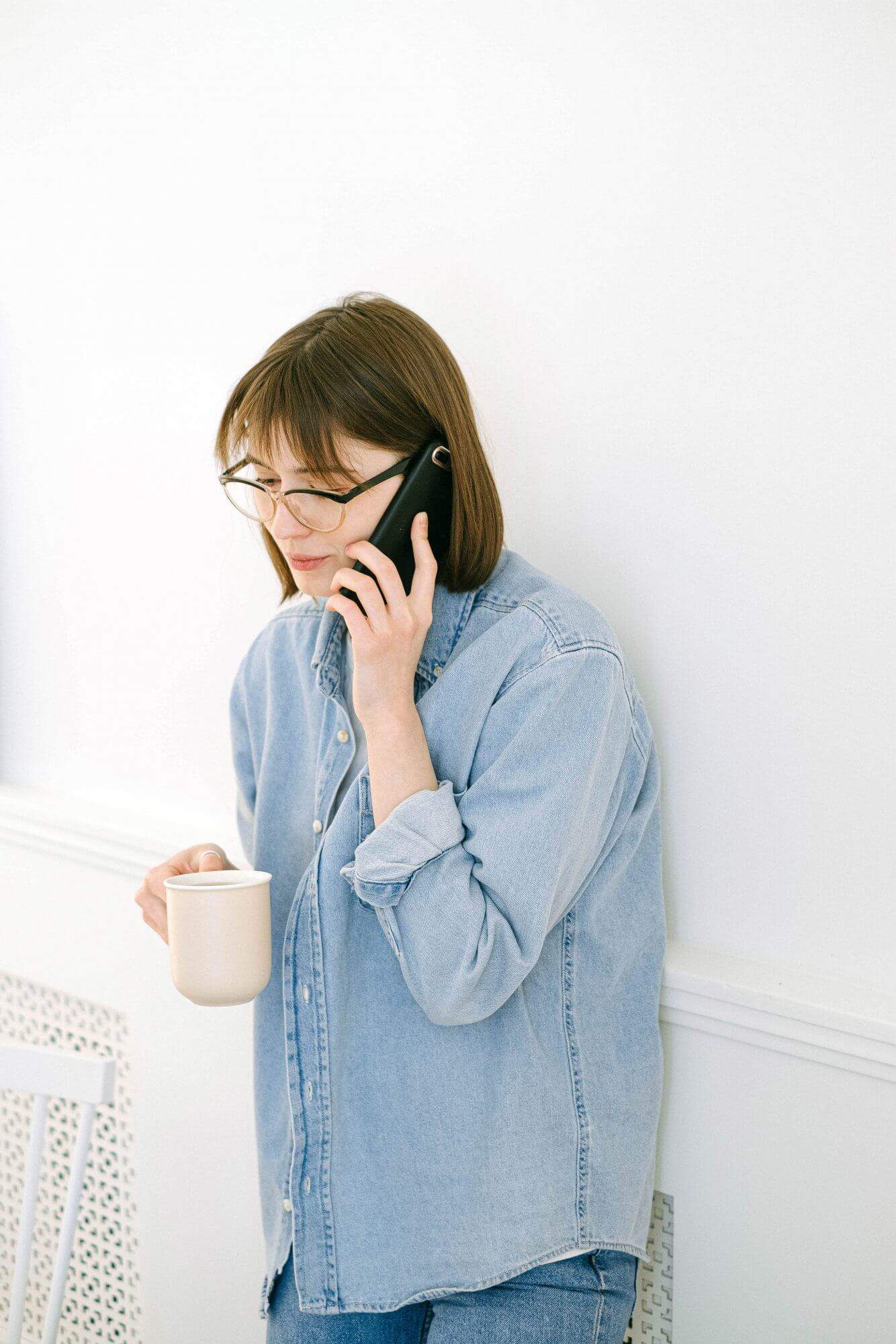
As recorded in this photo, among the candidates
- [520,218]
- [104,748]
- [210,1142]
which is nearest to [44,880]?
[104,748]

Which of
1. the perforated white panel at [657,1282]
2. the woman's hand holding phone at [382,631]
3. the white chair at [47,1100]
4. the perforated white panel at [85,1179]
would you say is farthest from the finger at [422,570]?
the perforated white panel at [85,1179]

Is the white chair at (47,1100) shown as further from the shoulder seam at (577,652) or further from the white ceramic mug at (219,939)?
the shoulder seam at (577,652)

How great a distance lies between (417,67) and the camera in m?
1.24

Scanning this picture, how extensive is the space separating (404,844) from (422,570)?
245mm

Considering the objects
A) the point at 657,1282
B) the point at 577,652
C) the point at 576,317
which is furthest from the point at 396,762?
the point at 657,1282

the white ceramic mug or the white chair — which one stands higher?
the white ceramic mug

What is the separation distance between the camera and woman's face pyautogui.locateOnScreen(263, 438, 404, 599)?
0.99 metres

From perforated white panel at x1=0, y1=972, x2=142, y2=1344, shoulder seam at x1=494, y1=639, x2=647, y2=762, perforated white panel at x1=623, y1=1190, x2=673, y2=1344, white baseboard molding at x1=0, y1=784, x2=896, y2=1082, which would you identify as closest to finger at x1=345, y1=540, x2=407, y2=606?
shoulder seam at x1=494, y1=639, x2=647, y2=762

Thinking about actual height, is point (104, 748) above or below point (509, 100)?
below

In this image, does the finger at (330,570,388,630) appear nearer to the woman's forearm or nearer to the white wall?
the woman's forearm

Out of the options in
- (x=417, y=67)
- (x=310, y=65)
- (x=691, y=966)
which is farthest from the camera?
(x=310, y=65)

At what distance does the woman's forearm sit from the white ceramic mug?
13 cm

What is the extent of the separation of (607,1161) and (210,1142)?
0.74m

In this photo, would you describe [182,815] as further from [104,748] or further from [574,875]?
[574,875]
